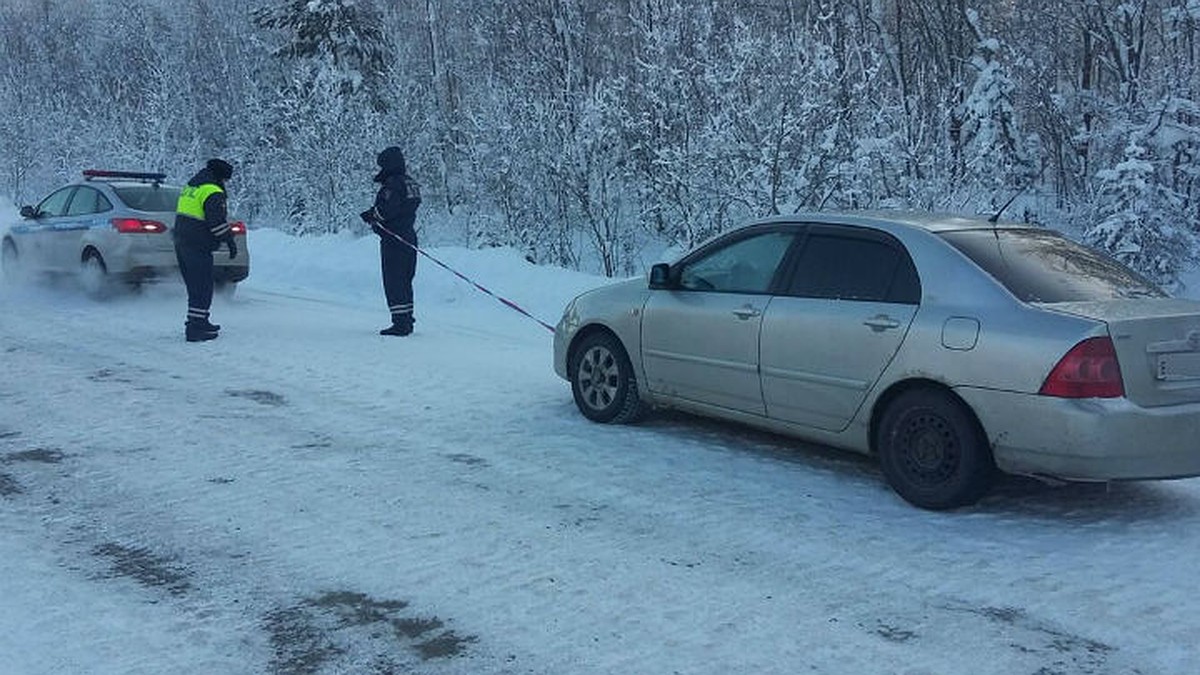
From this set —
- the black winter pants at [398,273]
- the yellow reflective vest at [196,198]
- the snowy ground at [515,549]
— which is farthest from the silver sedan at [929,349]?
the yellow reflective vest at [196,198]

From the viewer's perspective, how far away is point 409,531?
4.87 m

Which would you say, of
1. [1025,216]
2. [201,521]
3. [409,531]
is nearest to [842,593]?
[409,531]

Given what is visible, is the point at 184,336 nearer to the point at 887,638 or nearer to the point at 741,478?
the point at 741,478

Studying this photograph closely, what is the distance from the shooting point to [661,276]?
6.70 m

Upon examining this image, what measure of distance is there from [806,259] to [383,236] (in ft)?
19.1

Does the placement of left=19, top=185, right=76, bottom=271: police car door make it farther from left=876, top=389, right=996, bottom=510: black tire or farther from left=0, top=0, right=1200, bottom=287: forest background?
left=876, top=389, right=996, bottom=510: black tire

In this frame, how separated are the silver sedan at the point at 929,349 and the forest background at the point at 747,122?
5.64m

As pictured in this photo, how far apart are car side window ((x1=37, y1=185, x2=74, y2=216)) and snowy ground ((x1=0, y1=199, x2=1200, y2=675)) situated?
6.33 meters

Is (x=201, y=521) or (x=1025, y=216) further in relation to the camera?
(x=1025, y=216)

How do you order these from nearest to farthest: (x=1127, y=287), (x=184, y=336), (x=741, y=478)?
(x=1127, y=287) → (x=741, y=478) → (x=184, y=336)

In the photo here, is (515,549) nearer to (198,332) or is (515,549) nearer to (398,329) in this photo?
(398,329)

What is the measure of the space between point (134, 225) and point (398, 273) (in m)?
3.99

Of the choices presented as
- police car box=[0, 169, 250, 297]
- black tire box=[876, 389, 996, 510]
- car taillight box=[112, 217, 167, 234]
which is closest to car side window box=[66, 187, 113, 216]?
police car box=[0, 169, 250, 297]

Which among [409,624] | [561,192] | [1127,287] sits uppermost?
[561,192]
